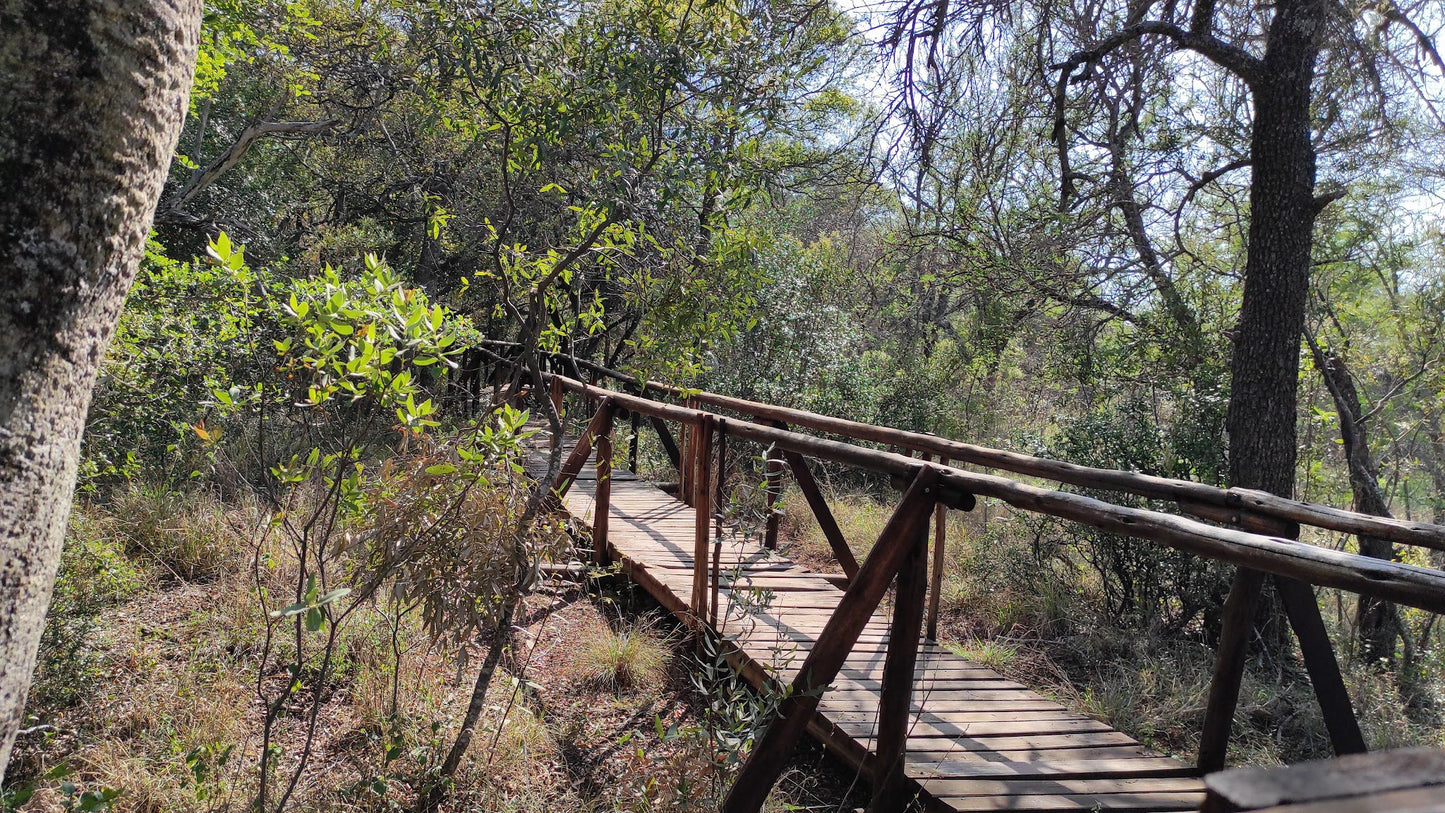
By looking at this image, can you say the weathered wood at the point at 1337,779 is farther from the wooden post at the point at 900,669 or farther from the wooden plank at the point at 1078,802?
the wooden plank at the point at 1078,802

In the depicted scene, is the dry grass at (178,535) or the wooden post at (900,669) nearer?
the wooden post at (900,669)

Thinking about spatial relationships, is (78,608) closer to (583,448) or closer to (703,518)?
(583,448)

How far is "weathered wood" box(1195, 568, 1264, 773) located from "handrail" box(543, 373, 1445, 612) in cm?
36

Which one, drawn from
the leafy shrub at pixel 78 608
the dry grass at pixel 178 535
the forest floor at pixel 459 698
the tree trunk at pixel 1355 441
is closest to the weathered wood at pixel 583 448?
the forest floor at pixel 459 698

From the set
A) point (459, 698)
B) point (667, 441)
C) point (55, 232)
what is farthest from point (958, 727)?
point (667, 441)

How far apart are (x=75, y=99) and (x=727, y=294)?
3.02m

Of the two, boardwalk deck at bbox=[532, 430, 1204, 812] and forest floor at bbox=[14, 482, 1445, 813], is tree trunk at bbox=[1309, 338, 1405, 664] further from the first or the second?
boardwalk deck at bbox=[532, 430, 1204, 812]

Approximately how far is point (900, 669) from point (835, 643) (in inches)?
8.6

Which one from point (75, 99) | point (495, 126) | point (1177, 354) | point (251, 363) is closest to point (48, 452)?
point (75, 99)

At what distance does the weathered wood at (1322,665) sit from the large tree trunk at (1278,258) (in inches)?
127

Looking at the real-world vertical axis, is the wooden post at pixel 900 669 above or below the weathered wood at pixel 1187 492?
below

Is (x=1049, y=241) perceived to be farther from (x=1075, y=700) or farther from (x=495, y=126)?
(x=495, y=126)

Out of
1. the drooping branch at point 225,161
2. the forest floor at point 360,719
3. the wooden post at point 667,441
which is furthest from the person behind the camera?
the drooping branch at point 225,161

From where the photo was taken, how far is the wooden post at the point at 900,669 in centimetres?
253
